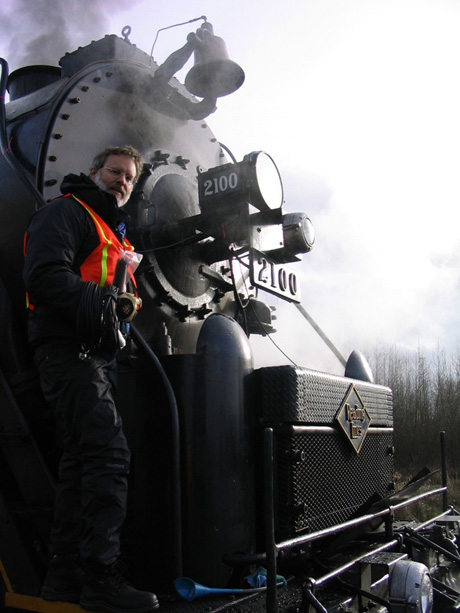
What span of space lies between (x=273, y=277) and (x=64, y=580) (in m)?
1.56

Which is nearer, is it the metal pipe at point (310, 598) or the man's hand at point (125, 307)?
the metal pipe at point (310, 598)

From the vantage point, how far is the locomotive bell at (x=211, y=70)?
3.34m

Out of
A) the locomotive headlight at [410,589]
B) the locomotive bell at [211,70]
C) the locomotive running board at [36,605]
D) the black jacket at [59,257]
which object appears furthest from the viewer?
the locomotive bell at [211,70]

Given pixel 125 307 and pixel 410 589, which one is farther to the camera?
pixel 410 589

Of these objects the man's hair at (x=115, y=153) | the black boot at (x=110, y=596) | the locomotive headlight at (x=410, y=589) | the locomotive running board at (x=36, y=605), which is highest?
the man's hair at (x=115, y=153)

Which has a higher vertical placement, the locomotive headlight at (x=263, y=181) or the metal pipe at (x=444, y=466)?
the locomotive headlight at (x=263, y=181)

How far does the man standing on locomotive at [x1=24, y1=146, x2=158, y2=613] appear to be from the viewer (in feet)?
5.78

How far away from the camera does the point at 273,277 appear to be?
Answer: 2807mm

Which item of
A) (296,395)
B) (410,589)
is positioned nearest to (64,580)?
(296,395)

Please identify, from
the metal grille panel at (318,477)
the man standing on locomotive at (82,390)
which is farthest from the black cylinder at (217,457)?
the man standing on locomotive at (82,390)

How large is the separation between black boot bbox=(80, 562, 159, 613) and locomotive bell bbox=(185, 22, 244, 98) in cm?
266

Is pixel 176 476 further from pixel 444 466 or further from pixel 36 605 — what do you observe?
pixel 444 466

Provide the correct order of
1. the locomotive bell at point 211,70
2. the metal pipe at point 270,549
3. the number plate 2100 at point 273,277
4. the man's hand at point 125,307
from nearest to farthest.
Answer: the metal pipe at point 270,549 → the man's hand at point 125,307 → the number plate 2100 at point 273,277 → the locomotive bell at point 211,70

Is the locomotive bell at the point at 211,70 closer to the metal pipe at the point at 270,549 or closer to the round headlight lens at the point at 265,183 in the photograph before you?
the round headlight lens at the point at 265,183
